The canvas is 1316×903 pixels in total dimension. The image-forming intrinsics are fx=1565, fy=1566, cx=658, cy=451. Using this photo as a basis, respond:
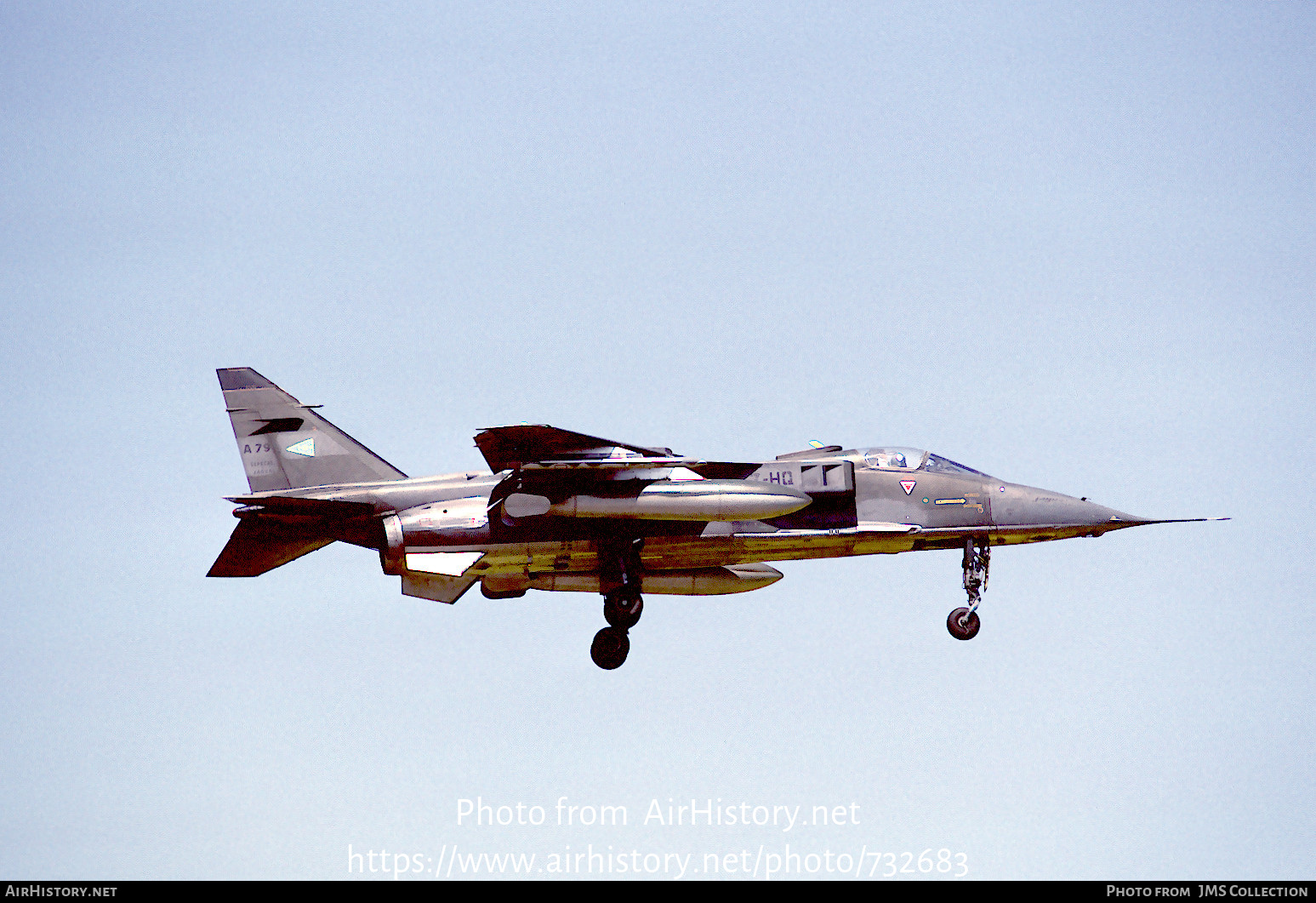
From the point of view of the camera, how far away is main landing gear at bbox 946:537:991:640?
83.9 ft

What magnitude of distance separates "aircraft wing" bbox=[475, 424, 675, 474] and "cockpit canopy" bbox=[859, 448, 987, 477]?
3.61 meters

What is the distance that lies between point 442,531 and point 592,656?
11.4 feet

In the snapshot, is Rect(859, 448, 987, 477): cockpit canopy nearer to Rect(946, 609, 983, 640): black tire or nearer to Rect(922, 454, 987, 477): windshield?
Rect(922, 454, 987, 477): windshield

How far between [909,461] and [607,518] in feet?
16.5

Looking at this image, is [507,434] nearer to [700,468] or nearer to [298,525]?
[700,468]

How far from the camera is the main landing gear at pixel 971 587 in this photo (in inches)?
1007

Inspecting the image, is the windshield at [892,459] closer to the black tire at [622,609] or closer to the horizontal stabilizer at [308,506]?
the black tire at [622,609]

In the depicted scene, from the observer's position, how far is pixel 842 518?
25.0 m

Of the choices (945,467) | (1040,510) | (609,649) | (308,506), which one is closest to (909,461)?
(945,467)
